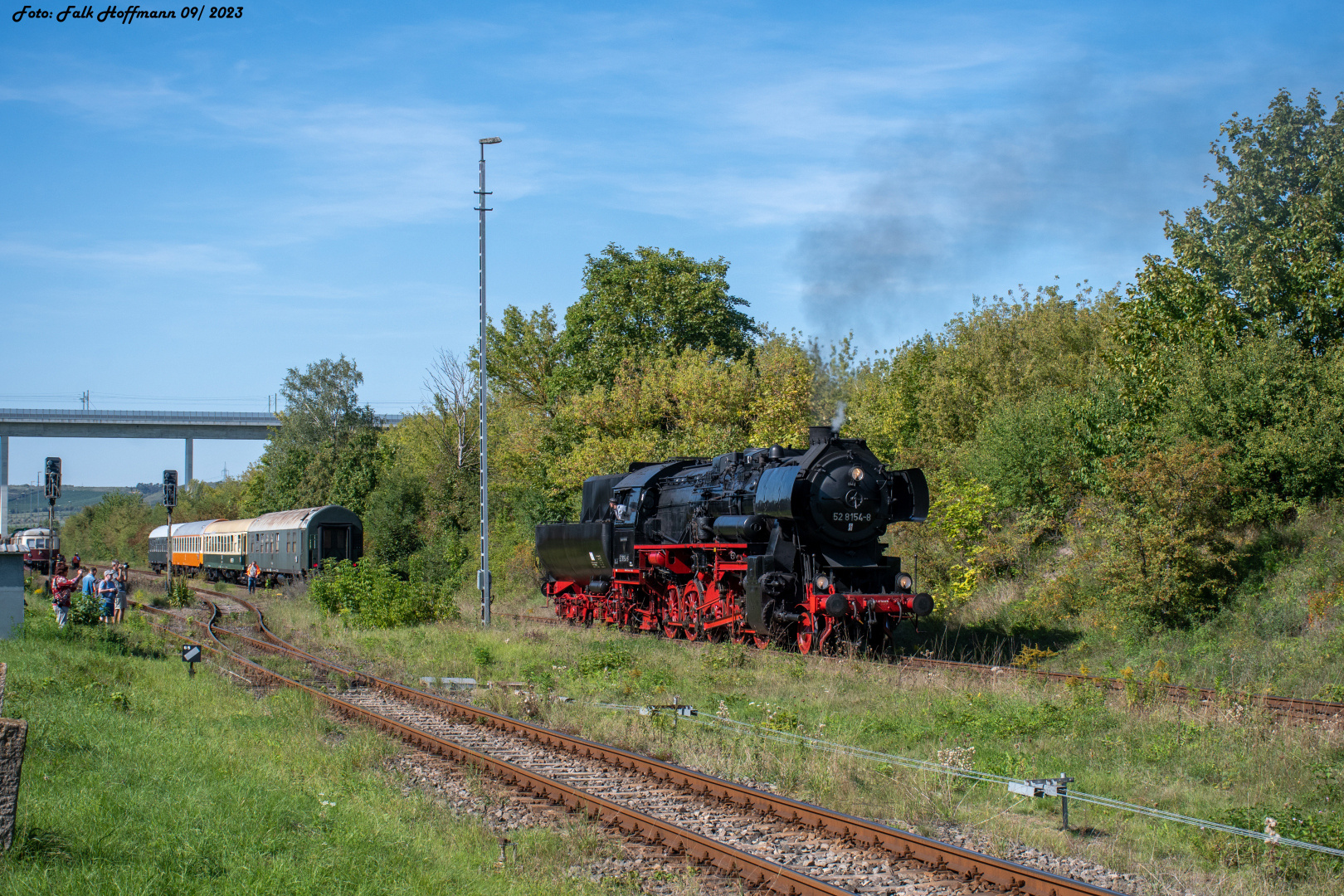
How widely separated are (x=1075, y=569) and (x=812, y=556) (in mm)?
6541

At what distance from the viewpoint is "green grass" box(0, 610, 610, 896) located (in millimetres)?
6121

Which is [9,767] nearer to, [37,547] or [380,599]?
[380,599]

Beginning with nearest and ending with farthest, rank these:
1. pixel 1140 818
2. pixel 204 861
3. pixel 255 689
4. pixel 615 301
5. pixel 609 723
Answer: pixel 204 861 < pixel 1140 818 < pixel 609 723 < pixel 255 689 < pixel 615 301

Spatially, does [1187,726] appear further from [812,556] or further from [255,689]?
[255,689]

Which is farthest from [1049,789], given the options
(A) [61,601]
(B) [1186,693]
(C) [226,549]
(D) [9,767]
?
(C) [226,549]

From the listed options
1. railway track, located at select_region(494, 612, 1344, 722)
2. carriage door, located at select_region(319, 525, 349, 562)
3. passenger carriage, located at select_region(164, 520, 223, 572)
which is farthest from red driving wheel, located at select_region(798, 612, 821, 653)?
passenger carriage, located at select_region(164, 520, 223, 572)

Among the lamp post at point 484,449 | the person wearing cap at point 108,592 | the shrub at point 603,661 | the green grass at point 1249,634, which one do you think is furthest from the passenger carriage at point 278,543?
the green grass at point 1249,634

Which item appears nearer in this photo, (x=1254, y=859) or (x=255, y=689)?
(x=1254, y=859)

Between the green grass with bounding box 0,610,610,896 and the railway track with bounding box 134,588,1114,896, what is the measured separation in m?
0.68

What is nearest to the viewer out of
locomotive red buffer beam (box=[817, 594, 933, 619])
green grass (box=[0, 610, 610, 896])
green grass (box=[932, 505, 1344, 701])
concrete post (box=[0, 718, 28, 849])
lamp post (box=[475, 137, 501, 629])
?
concrete post (box=[0, 718, 28, 849])

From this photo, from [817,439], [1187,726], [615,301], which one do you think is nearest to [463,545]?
[615,301]

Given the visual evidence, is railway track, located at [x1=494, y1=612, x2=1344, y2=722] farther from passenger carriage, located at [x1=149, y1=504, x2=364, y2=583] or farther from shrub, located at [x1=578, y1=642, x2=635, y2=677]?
passenger carriage, located at [x1=149, y1=504, x2=364, y2=583]

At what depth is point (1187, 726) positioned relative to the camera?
Result: 1034cm

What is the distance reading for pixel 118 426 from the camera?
81500 mm
